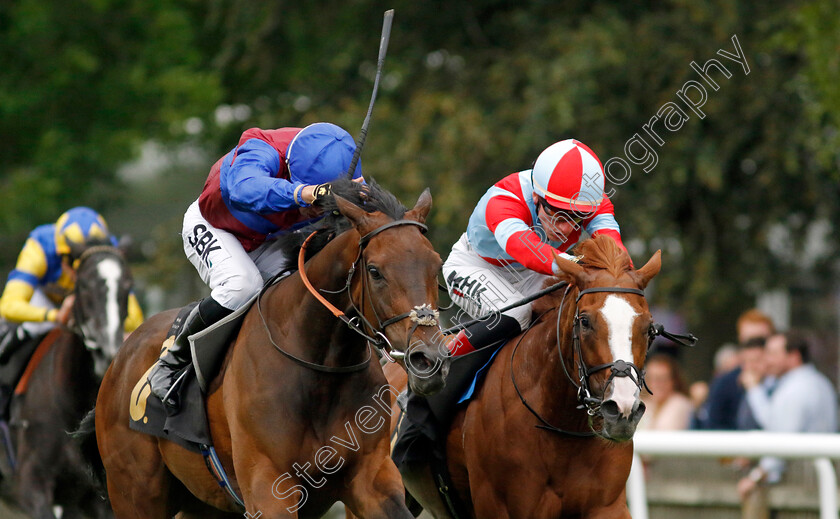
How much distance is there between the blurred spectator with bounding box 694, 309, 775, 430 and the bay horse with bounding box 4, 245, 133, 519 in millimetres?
4622

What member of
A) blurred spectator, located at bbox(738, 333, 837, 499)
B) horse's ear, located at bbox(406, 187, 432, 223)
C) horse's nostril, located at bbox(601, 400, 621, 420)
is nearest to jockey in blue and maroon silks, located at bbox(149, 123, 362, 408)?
horse's ear, located at bbox(406, 187, 432, 223)

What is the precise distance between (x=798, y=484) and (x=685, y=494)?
81 cm

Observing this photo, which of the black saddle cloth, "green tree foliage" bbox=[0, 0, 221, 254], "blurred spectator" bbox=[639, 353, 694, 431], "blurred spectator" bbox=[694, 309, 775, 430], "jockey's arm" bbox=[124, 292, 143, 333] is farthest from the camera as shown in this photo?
"green tree foliage" bbox=[0, 0, 221, 254]

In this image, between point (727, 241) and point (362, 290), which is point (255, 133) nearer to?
point (362, 290)

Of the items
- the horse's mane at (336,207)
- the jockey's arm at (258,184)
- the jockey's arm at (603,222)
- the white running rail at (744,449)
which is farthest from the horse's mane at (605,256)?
the white running rail at (744,449)

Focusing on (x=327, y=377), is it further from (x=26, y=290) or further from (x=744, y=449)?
(x=26, y=290)

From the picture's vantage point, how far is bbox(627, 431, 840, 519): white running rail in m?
6.35

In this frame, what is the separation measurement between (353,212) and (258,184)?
580mm

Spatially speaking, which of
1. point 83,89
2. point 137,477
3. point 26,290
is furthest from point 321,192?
point 83,89

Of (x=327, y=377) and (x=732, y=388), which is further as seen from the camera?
(x=732, y=388)

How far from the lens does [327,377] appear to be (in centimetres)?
472

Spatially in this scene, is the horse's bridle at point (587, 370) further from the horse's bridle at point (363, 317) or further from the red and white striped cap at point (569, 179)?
the horse's bridle at point (363, 317)

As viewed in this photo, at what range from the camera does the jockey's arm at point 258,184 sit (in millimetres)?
4727

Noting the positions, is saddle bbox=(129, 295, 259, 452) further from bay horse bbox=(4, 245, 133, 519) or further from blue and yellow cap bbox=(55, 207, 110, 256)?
blue and yellow cap bbox=(55, 207, 110, 256)
